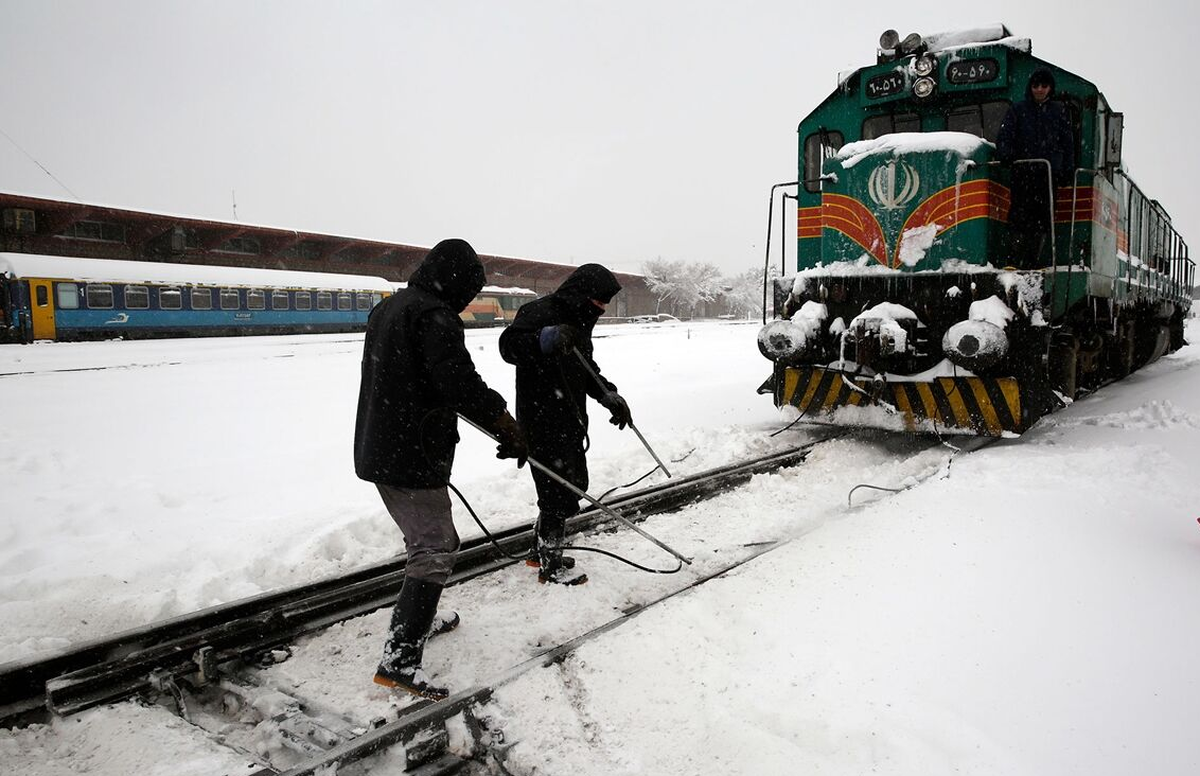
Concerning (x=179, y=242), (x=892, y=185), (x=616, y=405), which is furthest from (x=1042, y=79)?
(x=179, y=242)

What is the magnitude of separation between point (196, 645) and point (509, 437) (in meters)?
1.82

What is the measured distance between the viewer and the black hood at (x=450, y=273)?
3.12 meters

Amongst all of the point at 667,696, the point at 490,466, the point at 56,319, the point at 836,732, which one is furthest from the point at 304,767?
the point at 56,319

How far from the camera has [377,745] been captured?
259 cm

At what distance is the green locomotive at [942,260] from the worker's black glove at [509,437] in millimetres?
4724

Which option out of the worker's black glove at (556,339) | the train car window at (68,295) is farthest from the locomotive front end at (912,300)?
the train car window at (68,295)

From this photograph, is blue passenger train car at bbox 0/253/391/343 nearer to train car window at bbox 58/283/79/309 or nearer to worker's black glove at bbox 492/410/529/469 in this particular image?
train car window at bbox 58/283/79/309

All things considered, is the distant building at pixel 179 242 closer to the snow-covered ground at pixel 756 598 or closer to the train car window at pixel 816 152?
the snow-covered ground at pixel 756 598

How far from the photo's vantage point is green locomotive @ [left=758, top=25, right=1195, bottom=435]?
670cm

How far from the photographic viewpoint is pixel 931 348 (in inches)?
281

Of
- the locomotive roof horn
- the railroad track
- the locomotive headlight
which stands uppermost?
the locomotive roof horn

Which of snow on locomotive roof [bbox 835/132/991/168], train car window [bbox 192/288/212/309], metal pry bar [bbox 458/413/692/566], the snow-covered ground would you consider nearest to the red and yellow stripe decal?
snow on locomotive roof [bbox 835/132/991/168]

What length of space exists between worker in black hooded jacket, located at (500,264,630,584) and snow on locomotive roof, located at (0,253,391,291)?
26.6m

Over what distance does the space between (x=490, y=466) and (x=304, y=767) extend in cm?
498
